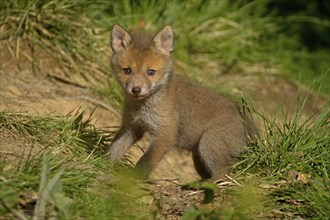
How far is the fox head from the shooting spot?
5.69 metres

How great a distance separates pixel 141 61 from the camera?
19.0 feet

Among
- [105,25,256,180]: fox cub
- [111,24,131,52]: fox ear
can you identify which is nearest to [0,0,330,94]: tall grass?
[105,25,256,180]: fox cub

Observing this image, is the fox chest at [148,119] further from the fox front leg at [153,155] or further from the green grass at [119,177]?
the green grass at [119,177]

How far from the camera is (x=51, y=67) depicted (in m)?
7.46

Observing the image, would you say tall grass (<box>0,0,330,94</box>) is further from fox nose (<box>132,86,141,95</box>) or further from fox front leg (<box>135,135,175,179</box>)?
fox nose (<box>132,86,141,95</box>)

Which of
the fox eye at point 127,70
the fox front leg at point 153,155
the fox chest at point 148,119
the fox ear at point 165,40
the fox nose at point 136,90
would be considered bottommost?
the fox front leg at point 153,155

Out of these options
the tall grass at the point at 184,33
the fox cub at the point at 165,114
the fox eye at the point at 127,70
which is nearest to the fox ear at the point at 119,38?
the fox cub at the point at 165,114

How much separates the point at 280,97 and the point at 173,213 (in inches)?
177

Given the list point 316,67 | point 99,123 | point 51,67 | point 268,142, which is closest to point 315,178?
point 268,142

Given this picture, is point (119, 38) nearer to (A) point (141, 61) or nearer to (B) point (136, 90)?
(A) point (141, 61)

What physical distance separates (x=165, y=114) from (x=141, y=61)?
501 millimetres

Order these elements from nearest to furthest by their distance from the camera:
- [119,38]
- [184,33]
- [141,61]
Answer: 1. [141,61]
2. [119,38]
3. [184,33]

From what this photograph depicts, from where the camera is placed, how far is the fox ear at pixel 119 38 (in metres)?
5.93

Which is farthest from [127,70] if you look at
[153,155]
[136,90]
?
[153,155]
